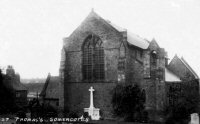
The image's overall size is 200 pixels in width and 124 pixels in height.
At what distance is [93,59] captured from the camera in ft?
116

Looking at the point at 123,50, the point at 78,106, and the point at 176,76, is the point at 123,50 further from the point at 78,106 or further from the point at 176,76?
the point at 176,76

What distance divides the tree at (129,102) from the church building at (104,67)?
157 centimetres

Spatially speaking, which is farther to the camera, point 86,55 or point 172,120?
point 86,55

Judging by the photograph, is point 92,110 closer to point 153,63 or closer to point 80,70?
point 80,70

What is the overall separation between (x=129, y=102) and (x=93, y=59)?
27.2 feet

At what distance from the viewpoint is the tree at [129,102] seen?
1160 inches

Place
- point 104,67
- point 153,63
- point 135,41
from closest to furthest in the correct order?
point 153,63 < point 104,67 < point 135,41

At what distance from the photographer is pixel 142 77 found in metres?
32.3

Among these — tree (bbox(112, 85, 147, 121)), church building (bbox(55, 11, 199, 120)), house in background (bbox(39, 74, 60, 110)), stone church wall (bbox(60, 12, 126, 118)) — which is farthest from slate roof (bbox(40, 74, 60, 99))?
tree (bbox(112, 85, 147, 121))

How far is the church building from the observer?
105 ft

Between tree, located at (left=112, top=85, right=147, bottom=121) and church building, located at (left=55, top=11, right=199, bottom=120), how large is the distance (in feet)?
5.15

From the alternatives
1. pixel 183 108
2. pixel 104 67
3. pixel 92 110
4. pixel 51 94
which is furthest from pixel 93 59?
pixel 51 94

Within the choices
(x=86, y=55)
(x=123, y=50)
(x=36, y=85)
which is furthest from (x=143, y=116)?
(x=36, y=85)

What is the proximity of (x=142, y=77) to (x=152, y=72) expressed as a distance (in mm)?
1257
